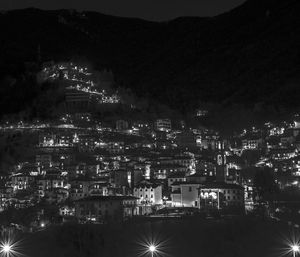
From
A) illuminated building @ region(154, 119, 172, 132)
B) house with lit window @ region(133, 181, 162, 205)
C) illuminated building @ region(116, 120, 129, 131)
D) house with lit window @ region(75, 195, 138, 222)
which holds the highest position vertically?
illuminated building @ region(154, 119, 172, 132)

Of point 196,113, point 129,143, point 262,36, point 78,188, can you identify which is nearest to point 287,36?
point 262,36

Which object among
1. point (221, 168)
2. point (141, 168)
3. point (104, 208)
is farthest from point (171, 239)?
point (221, 168)

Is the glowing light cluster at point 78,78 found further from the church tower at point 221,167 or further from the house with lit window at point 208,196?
the house with lit window at point 208,196

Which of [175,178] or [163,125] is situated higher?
[163,125]

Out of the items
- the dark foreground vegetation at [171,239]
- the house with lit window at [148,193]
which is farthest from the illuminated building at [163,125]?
the dark foreground vegetation at [171,239]

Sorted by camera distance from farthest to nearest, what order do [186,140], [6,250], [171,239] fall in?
[186,140] → [171,239] → [6,250]

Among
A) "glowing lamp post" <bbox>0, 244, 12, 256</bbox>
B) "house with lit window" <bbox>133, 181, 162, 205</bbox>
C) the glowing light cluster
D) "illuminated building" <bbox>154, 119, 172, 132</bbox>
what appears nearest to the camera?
"glowing lamp post" <bbox>0, 244, 12, 256</bbox>

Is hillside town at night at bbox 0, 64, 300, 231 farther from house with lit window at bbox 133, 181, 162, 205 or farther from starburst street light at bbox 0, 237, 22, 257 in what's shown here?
starburst street light at bbox 0, 237, 22, 257

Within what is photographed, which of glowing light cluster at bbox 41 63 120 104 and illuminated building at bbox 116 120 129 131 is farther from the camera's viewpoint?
glowing light cluster at bbox 41 63 120 104

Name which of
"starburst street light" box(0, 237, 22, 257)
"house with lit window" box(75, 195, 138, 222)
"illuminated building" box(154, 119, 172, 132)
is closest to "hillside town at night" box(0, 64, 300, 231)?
"house with lit window" box(75, 195, 138, 222)

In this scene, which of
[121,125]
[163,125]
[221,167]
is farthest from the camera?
[163,125]

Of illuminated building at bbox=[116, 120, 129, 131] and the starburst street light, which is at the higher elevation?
illuminated building at bbox=[116, 120, 129, 131]

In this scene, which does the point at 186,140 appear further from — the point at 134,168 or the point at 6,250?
the point at 6,250

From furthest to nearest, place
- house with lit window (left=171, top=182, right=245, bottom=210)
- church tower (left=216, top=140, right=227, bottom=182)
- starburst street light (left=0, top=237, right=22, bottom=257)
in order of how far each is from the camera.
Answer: church tower (left=216, top=140, right=227, bottom=182)
house with lit window (left=171, top=182, right=245, bottom=210)
starburst street light (left=0, top=237, right=22, bottom=257)
